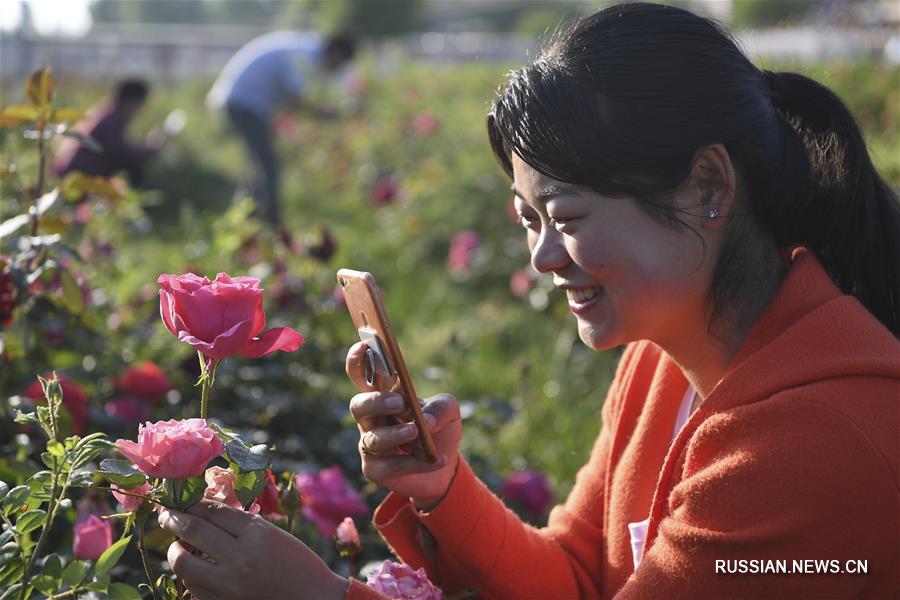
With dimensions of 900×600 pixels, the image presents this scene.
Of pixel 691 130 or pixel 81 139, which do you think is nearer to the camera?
pixel 691 130

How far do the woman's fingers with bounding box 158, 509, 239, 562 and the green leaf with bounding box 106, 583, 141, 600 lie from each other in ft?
0.23

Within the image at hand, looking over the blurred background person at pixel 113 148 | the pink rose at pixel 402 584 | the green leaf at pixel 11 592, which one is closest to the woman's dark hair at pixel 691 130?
the pink rose at pixel 402 584

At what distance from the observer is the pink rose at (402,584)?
Result: 1.11 meters

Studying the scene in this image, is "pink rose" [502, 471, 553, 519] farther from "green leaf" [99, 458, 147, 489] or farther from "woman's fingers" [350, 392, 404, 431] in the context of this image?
"green leaf" [99, 458, 147, 489]

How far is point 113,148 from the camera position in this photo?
5.74 m

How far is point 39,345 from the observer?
1.91m

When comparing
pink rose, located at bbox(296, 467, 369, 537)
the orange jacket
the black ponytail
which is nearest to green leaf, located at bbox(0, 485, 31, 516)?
the orange jacket

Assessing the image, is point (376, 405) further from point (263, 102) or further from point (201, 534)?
point (263, 102)

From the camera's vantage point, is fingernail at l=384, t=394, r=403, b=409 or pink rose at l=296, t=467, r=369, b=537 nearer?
fingernail at l=384, t=394, r=403, b=409

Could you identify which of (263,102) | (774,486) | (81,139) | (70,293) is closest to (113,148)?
(263,102)

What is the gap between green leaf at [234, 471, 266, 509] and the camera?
0.94m

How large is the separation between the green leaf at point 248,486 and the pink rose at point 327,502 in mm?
477

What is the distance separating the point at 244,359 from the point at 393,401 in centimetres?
131

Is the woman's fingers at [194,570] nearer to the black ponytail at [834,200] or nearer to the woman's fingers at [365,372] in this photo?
the woman's fingers at [365,372]
